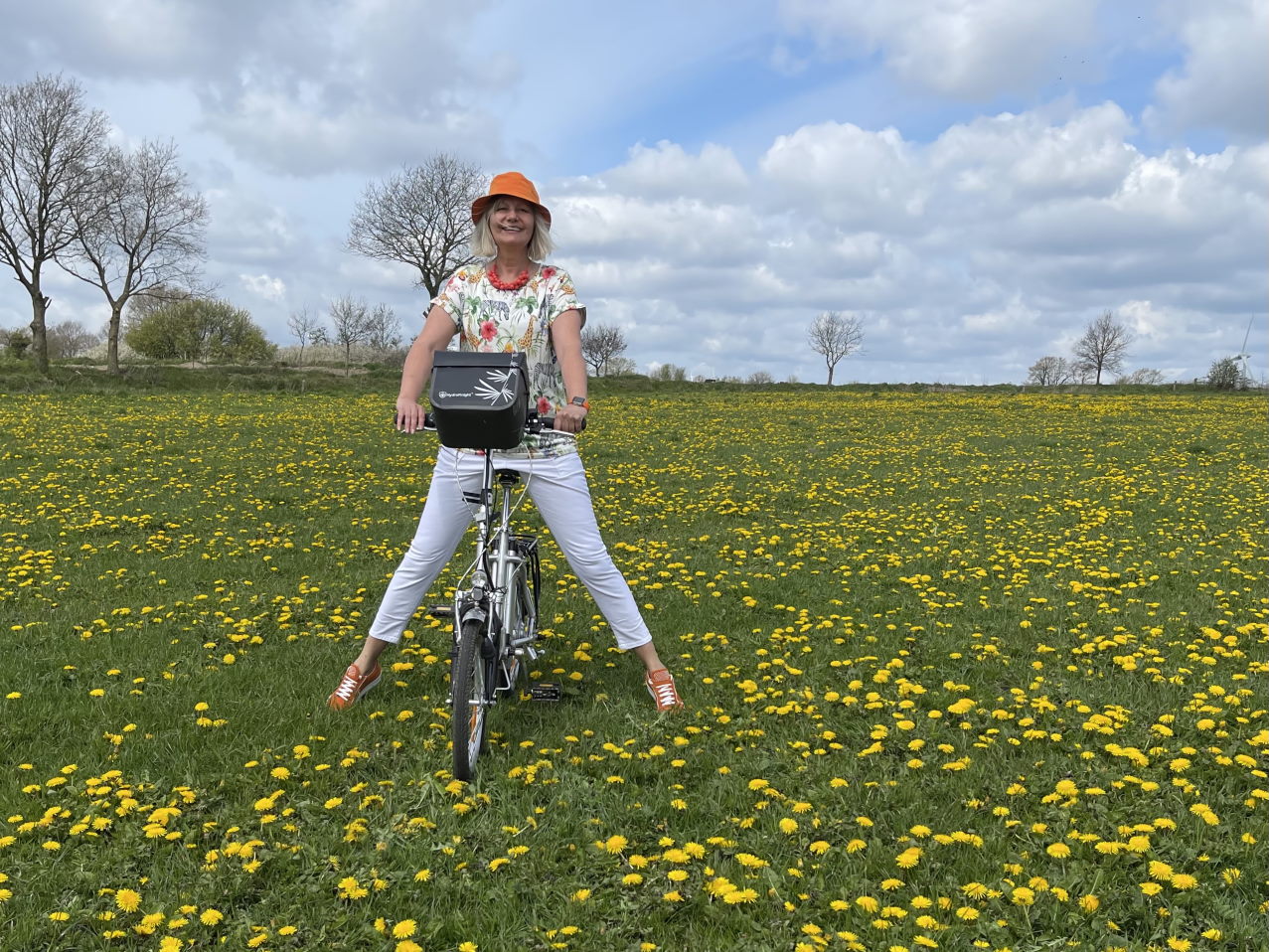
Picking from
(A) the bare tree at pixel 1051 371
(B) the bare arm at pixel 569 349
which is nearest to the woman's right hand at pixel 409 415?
(B) the bare arm at pixel 569 349

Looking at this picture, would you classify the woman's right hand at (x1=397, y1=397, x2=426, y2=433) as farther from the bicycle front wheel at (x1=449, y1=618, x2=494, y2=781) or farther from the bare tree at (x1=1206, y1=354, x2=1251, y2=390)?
the bare tree at (x1=1206, y1=354, x2=1251, y2=390)

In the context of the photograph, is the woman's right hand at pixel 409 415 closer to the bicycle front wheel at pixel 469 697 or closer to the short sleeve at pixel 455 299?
the short sleeve at pixel 455 299

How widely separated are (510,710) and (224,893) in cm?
189

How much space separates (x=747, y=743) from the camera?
14.6ft

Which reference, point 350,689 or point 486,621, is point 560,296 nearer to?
point 486,621

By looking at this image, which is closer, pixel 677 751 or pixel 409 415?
pixel 409 415

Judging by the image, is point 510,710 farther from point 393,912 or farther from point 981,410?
point 981,410

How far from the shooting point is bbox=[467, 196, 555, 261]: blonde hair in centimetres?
437

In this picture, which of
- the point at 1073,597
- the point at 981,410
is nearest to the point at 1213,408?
the point at 981,410

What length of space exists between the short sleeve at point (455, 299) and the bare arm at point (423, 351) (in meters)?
0.02

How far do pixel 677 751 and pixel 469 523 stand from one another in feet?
5.24

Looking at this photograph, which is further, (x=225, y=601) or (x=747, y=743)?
(x=225, y=601)

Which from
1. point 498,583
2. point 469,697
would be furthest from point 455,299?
point 469,697

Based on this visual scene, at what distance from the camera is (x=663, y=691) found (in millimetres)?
4836
